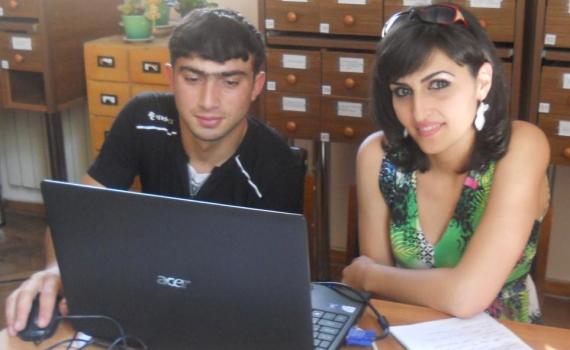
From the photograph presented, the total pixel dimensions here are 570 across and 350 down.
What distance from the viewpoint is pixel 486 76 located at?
55.7 inches

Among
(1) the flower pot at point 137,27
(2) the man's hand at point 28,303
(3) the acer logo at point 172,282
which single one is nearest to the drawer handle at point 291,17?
(1) the flower pot at point 137,27

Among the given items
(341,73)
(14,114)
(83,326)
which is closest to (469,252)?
(83,326)

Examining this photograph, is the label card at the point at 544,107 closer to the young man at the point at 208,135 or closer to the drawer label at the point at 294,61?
the drawer label at the point at 294,61

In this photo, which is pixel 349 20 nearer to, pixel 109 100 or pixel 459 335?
pixel 109 100

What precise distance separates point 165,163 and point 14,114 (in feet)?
7.56

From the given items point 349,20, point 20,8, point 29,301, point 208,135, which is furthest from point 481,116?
point 20,8

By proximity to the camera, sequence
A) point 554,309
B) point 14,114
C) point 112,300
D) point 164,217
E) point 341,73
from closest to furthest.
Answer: point 164,217, point 112,300, point 341,73, point 554,309, point 14,114

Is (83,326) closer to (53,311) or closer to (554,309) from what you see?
(53,311)

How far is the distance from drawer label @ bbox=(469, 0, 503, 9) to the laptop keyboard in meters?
1.47

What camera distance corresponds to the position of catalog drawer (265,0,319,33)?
8.39 feet

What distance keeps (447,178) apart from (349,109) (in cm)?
111

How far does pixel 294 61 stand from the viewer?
262cm

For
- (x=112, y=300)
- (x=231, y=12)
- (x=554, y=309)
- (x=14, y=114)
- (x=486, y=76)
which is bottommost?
(x=554, y=309)

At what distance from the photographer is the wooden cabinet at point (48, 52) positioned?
2.98m
